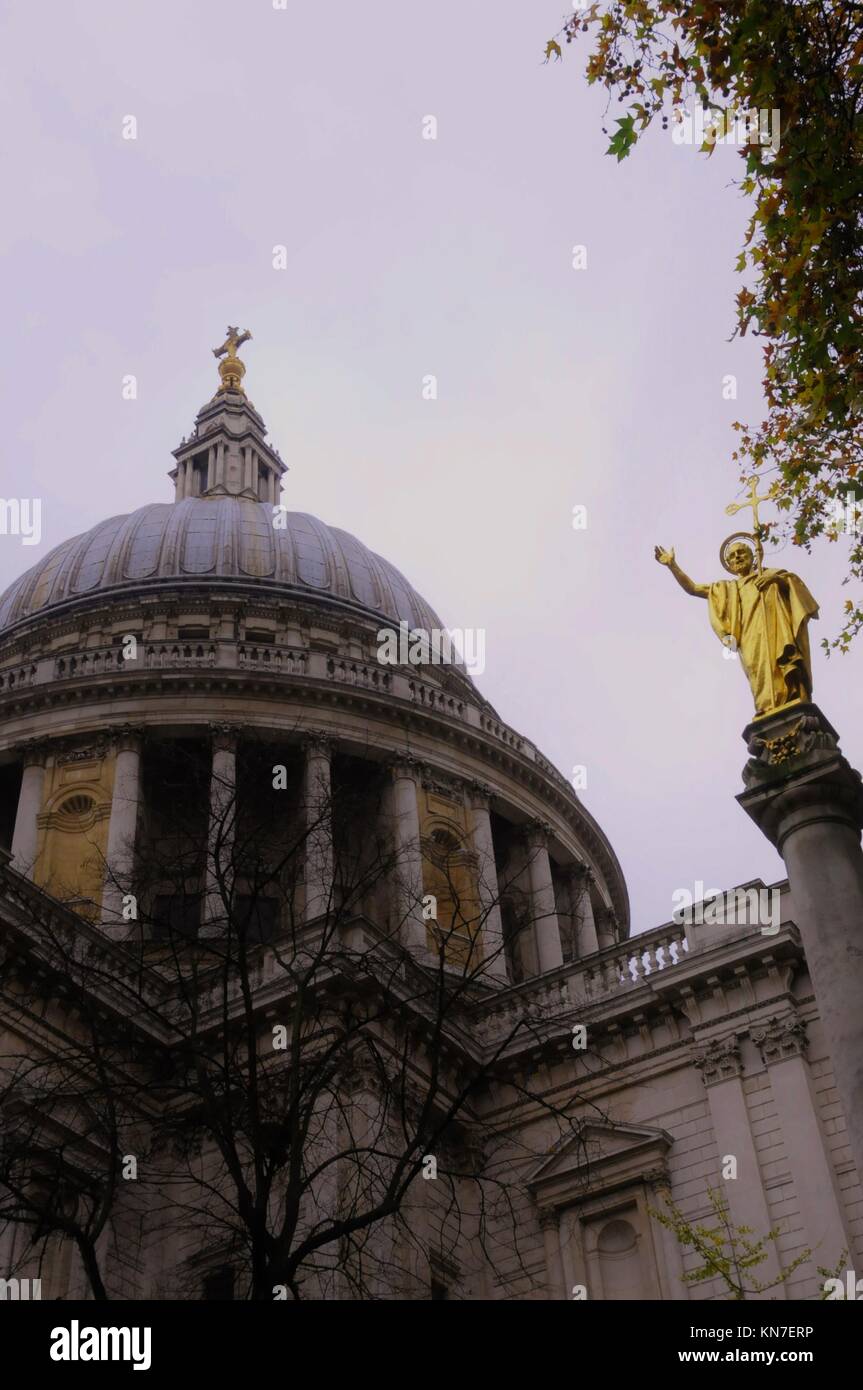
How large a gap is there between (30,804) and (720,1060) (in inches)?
840

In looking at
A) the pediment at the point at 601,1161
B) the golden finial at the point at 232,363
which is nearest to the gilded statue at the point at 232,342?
the golden finial at the point at 232,363

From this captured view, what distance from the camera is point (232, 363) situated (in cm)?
7094

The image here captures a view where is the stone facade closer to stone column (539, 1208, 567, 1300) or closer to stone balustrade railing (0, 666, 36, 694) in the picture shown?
stone column (539, 1208, 567, 1300)

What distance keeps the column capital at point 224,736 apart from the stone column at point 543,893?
28.6 ft

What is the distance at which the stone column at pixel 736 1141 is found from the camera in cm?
2225

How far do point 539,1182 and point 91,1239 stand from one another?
1292 centimetres

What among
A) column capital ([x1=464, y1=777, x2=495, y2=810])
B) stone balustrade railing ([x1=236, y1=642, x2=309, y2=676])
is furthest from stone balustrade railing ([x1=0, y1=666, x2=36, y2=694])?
column capital ([x1=464, y1=777, x2=495, y2=810])

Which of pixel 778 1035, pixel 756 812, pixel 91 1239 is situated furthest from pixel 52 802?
pixel 756 812

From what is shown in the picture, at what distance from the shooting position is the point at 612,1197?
24.8m

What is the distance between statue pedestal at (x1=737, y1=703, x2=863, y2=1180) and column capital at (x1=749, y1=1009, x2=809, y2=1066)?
37.2 ft

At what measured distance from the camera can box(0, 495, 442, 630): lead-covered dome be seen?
5066cm

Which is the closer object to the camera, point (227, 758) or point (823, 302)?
point (823, 302)

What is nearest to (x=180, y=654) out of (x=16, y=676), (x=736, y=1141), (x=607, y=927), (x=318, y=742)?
(x=16, y=676)
